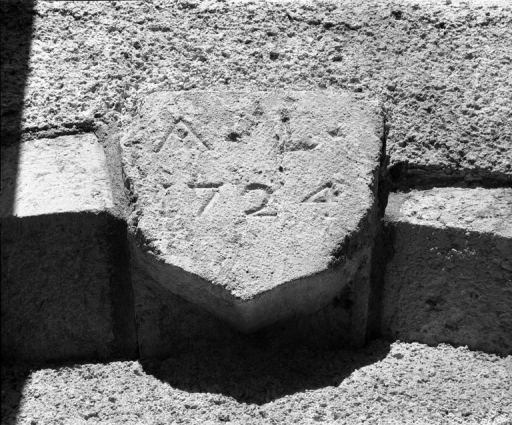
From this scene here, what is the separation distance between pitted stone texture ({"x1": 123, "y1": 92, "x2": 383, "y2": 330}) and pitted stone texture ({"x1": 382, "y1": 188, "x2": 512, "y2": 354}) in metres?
0.10

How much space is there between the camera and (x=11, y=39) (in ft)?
7.70

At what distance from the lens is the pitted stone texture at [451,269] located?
2.01 m

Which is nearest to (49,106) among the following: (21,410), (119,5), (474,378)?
(119,5)

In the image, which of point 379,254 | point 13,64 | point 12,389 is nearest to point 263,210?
point 379,254

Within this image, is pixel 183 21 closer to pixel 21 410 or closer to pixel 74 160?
pixel 74 160

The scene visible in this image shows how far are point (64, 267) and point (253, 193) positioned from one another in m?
0.37

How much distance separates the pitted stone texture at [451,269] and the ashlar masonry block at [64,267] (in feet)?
1.59

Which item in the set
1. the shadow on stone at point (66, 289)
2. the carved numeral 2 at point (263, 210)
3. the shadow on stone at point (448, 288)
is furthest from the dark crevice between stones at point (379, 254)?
the shadow on stone at point (66, 289)

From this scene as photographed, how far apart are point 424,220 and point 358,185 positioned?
14 centimetres

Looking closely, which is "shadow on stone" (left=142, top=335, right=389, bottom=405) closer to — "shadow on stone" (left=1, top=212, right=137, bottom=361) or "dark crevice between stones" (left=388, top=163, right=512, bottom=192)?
"shadow on stone" (left=1, top=212, right=137, bottom=361)

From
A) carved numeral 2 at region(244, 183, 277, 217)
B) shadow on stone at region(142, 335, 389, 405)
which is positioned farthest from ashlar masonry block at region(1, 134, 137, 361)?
carved numeral 2 at region(244, 183, 277, 217)

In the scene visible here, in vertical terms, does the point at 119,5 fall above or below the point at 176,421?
above

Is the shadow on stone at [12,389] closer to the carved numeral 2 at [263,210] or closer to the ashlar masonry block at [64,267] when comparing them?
the ashlar masonry block at [64,267]

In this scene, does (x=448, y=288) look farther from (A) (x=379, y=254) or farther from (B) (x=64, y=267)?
(B) (x=64, y=267)
